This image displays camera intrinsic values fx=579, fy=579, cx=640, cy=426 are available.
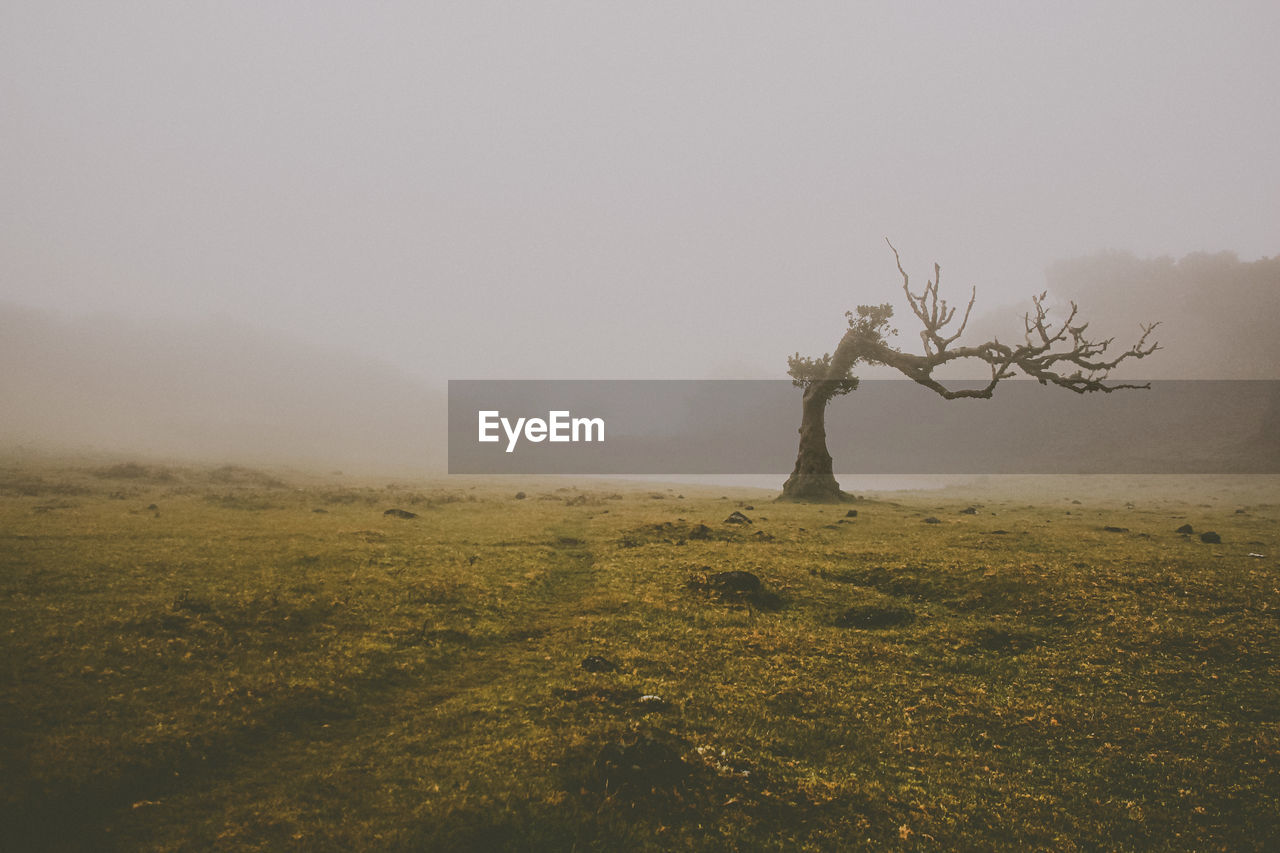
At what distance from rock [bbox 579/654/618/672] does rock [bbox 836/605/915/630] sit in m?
5.14

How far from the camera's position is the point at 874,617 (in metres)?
12.6

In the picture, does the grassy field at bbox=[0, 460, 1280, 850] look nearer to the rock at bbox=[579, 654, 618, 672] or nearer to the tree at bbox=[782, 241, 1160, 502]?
the rock at bbox=[579, 654, 618, 672]

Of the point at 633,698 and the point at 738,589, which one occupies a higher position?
the point at 738,589

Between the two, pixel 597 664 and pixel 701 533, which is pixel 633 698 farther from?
pixel 701 533

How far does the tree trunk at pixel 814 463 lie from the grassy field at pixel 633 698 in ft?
63.2

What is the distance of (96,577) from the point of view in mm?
13211

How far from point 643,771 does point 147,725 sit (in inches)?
253

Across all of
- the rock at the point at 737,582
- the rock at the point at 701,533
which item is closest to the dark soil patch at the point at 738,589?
the rock at the point at 737,582

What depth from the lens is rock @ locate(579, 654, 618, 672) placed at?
Answer: 9883 millimetres

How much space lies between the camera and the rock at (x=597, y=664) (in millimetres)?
9883

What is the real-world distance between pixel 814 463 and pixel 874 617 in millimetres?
26862

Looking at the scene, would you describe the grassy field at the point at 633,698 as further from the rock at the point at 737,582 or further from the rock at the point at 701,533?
the rock at the point at 701,533

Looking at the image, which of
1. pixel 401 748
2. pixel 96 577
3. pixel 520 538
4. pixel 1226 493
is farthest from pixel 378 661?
pixel 1226 493

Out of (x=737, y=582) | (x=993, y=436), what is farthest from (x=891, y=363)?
(x=993, y=436)
